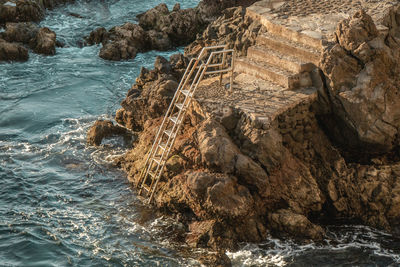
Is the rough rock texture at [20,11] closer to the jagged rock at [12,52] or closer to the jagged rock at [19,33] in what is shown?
the jagged rock at [19,33]

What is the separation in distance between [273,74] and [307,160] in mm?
2183

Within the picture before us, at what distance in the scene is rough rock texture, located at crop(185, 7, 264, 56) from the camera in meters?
16.0

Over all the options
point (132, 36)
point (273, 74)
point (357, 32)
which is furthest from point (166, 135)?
point (132, 36)

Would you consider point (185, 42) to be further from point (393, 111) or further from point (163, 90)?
point (393, 111)

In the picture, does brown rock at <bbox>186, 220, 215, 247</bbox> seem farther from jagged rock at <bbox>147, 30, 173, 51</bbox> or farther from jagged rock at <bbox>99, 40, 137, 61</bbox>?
jagged rock at <bbox>147, 30, 173, 51</bbox>

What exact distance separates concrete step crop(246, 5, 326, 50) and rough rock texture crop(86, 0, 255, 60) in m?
9.16

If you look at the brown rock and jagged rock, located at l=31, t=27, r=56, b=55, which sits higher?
jagged rock, located at l=31, t=27, r=56, b=55

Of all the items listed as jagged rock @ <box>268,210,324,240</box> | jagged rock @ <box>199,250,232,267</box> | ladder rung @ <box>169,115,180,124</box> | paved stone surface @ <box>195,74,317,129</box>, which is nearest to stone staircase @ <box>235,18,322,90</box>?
paved stone surface @ <box>195,74,317,129</box>

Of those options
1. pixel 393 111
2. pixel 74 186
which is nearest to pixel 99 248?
pixel 74 186

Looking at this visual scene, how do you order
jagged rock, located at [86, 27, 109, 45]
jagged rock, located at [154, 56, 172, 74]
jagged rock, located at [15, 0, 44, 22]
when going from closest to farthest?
jagged rock, located at [154, 56, 172, 74] → jagged rock, located at [86, 27, 109, 45] → jagged rock, located at [15, 0, 44, 22]

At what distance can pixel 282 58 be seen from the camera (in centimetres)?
1412

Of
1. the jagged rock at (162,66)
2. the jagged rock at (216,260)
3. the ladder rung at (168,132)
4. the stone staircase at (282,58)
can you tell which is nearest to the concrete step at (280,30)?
the stone staircase at (282,58)

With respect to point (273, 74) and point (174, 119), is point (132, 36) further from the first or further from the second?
point (174, 119)

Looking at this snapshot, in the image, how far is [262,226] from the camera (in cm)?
1206
